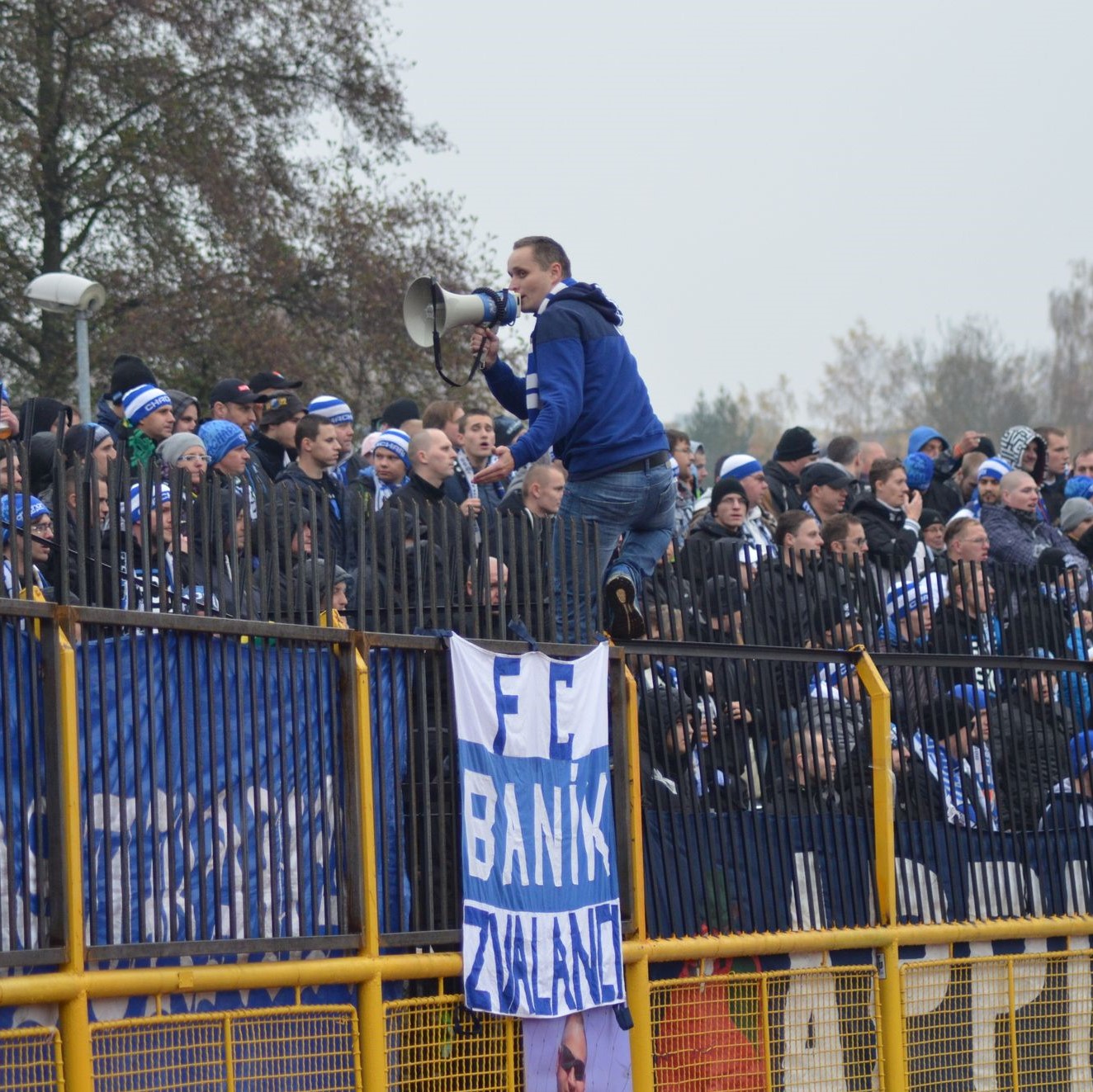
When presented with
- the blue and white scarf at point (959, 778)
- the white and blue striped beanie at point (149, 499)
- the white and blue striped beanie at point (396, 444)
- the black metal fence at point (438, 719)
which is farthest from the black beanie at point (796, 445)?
the white and blue striped beanie at point (149, 499)

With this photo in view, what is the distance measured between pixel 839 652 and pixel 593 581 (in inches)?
59.1

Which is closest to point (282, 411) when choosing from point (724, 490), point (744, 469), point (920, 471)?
point (724, 490)

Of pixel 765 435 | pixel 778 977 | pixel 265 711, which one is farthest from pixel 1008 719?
pixel 765 435

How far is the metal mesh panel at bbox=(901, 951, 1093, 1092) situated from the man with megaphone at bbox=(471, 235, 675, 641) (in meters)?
2.32

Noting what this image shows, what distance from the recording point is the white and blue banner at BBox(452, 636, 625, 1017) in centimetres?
723

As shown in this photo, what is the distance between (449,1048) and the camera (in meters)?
7.12

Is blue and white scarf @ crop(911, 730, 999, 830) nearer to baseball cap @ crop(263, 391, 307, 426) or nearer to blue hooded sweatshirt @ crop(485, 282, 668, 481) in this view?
blue hooded sweatshirt @ crop(485, 282, 668, 481)

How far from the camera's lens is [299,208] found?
26031 mm

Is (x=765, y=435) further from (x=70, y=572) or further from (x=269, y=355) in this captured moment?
(x=70, y=572)

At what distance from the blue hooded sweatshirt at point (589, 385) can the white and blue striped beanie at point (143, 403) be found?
2696 millimetres

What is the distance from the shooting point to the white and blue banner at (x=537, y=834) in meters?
7.23

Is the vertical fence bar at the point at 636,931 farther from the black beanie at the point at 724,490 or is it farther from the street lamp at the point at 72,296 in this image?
the street lamp at the point at 72,296

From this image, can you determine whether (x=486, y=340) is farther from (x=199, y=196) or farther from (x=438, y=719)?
(x=199, y=196)

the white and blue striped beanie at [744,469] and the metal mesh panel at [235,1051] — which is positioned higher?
the white and blue striped beanie at [744,469]
